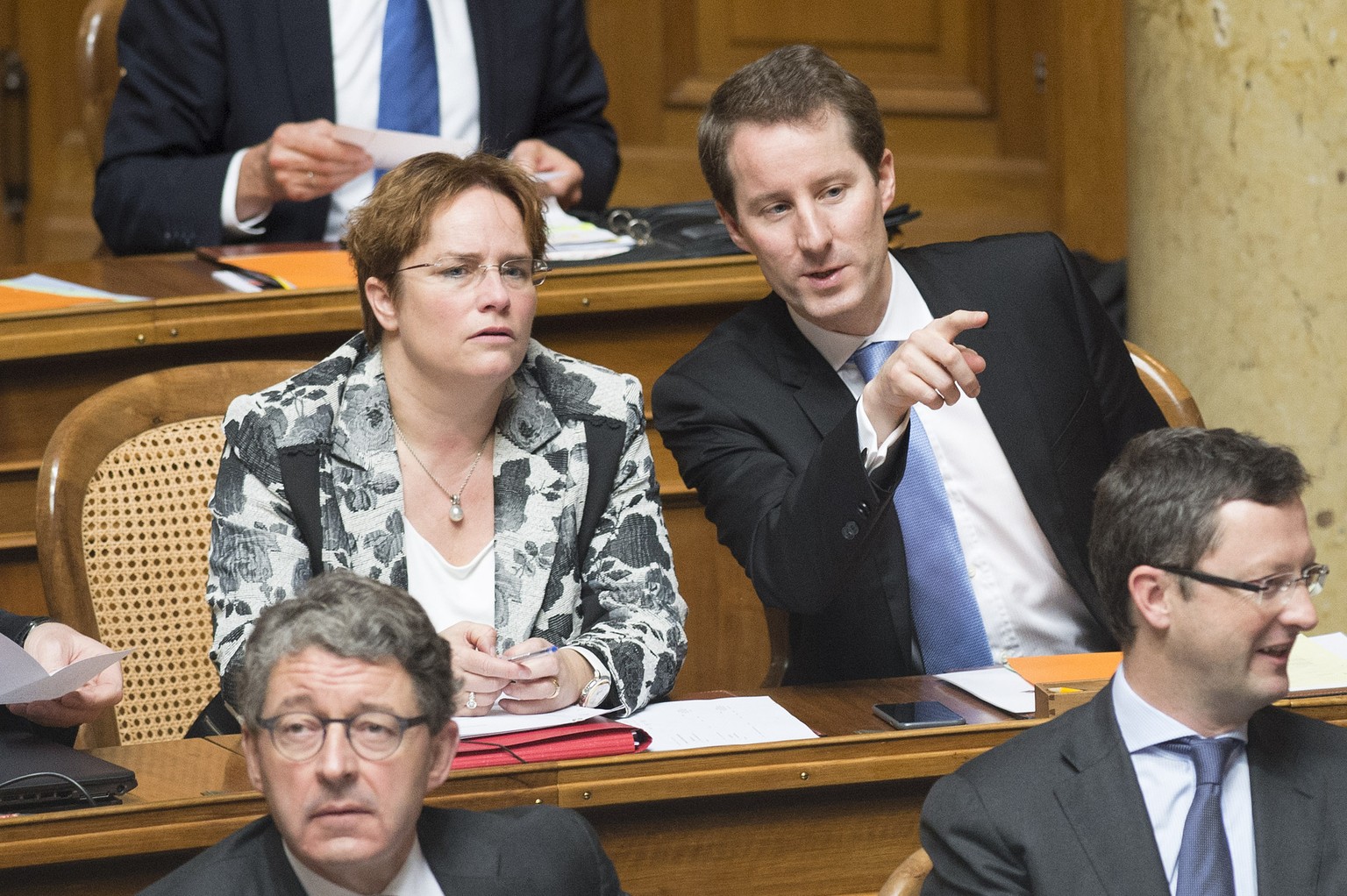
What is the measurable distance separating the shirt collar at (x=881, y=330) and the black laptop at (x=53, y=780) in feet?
3.71

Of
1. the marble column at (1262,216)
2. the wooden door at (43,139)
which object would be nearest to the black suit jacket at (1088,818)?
the marble column at (1262,216)

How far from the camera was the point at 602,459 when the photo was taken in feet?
7.90

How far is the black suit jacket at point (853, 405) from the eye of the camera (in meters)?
2.45

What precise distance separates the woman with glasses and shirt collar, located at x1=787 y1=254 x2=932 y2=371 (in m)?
0.29

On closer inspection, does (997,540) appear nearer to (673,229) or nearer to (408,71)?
(673,229)

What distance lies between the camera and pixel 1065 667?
2176 mm

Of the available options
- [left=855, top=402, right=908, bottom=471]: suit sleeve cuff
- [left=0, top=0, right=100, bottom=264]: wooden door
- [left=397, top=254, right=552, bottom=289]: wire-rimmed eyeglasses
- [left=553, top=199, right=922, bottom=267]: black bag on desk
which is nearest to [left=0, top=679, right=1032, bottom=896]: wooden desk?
[left=855, top=402, right=908, bottom=471]: suit sleeve cuff

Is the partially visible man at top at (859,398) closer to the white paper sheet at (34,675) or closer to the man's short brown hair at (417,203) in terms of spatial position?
the man's short brown hair at (417,203)

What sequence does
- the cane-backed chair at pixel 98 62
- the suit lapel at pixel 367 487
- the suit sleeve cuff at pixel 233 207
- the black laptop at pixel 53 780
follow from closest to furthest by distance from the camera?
the black laptop at pixel 53 780, the suit lapel at pixel 367 487, the suit sleeve cuff at pixel 233 207, the cane-backed chair at pixel 98 62

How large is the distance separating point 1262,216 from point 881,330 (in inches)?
38.8

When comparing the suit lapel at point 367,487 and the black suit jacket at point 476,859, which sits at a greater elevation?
the suit lapel at point 367,487

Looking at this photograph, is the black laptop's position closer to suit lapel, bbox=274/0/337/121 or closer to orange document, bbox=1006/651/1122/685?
orange document, bbox=1006/651/1122/685

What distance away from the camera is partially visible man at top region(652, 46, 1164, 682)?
8.00 feet

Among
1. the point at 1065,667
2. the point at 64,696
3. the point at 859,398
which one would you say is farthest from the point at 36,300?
the point at 1065,667
